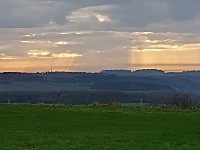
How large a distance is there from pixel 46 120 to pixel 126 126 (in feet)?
25.2

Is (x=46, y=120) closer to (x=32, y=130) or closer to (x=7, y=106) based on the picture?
(x=32, y=130)

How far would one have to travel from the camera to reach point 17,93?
174m

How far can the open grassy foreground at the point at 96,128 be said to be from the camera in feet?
92.6

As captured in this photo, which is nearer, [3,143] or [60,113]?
[3,143]

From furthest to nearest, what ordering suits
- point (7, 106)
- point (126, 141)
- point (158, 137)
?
point (7, 106) → point (158, 137) → point (126, 141)

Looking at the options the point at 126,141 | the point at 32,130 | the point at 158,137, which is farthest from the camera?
the point at 32,130

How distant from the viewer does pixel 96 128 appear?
38688mm

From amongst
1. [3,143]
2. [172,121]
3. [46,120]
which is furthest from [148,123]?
[3,143]

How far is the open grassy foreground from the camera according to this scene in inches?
1111

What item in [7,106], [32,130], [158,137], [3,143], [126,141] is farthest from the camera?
[7,106]

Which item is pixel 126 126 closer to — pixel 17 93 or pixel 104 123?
pixel 104 123

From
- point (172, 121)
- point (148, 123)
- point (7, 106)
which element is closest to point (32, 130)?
point (148, 123)

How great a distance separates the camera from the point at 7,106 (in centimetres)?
5612

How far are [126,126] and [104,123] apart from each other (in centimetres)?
276
